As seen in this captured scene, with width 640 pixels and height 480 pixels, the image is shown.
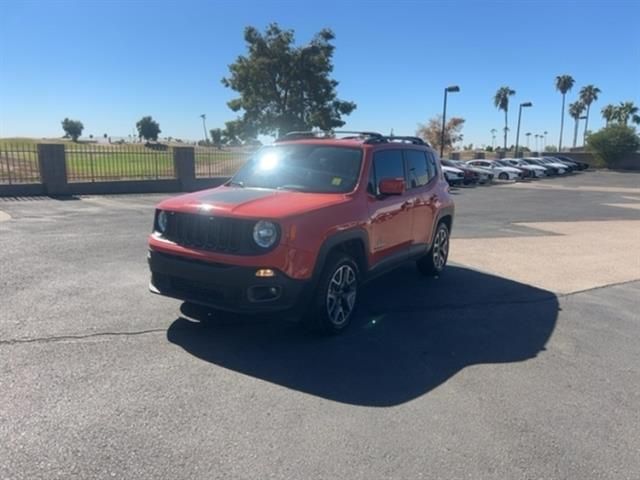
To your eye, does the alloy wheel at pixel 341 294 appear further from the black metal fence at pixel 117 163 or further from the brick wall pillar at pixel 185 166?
the brick wall pillar at pixel 185 166

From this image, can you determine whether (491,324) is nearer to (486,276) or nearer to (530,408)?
(530,408)

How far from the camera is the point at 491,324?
5.16 m

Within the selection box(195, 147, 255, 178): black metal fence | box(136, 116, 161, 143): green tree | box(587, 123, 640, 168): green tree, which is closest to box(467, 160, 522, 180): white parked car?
box(195, 147, 255, 178): black metal fence

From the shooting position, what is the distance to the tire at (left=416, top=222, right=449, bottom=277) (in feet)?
22.8

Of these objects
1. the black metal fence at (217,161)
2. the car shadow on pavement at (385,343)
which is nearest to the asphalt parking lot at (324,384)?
the car shadow on pavement at (385,343)

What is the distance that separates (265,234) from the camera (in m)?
4.04

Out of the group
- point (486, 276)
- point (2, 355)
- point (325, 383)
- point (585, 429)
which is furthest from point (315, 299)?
point (486, 276)

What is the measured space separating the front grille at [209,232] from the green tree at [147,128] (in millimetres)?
77290

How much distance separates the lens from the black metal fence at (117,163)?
55.6ft

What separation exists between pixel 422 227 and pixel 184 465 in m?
4.42

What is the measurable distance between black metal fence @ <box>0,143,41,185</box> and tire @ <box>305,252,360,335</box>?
14965 millimetres

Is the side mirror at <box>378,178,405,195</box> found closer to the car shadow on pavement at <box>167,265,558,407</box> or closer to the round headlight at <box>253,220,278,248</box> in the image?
the car shadow on pavement at <box>167,265,558,407</box>

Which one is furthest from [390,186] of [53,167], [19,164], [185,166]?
[185,166]

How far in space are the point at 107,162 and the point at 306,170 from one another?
1492 cm
